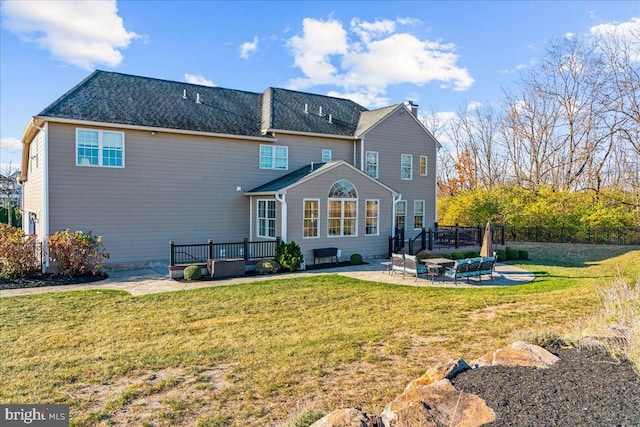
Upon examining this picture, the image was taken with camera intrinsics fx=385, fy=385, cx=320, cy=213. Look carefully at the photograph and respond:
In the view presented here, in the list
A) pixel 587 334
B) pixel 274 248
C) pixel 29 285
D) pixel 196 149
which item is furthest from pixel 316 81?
pixel 587 334

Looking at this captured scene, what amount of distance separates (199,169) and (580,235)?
2295 cm

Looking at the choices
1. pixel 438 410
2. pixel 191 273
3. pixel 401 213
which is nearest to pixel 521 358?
pixel 438 410

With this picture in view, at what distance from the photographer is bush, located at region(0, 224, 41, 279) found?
1223 centimetres

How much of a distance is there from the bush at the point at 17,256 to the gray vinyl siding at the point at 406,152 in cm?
1483

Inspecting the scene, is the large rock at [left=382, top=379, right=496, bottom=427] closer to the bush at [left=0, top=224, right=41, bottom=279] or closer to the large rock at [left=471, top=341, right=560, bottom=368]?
the large rock at [left=471, top=341, right=560, bottom=368]

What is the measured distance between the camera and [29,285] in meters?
11.6

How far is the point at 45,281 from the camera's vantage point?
1205 centimetres

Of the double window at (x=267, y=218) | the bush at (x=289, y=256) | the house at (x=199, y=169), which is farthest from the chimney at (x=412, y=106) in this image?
the bush at (x=289, y=256)

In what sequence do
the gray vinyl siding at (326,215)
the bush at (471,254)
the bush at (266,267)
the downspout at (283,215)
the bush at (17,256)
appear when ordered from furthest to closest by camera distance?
1. the bush at (471,254)
2. the gray vinyl siding at (326,215)
3. the downspout at (283,215)
4. the bush at (266,267)
5. the bush at (17,256)

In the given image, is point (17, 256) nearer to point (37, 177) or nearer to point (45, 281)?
point (45, 281)

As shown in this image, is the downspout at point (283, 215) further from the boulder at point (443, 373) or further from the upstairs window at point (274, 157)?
the boulder at point (443, 373)

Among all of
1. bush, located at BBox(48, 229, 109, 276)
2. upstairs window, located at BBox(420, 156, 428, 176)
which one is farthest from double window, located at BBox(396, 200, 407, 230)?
bush, located at BBox(48, 229, 109, 276)

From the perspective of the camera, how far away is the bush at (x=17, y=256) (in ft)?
40.1

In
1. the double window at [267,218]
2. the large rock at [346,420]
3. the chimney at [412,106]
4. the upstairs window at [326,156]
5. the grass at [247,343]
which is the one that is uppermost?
the chimney at [412,106]
